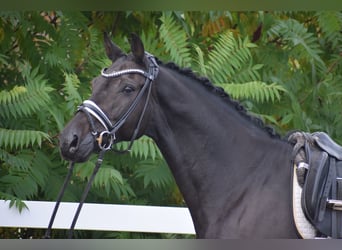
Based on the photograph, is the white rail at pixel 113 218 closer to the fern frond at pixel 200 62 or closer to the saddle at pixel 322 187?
the fern frond at pixel 200 62

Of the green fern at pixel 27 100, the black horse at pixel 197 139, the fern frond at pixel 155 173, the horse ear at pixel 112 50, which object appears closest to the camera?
the black horse at pixel 197 139

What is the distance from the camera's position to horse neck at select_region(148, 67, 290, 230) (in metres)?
2.29

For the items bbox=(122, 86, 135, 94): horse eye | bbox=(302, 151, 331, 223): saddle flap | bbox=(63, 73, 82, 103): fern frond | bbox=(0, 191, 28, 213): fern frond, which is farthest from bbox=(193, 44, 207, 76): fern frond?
bbox=(302, 151, 331, 223): saddle flap

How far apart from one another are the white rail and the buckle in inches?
50.9

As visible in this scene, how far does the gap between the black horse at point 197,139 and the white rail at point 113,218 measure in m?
1.23

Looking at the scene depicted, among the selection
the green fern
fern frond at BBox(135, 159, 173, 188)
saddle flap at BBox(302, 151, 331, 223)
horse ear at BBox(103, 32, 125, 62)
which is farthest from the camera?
fern frond at BBox(135, 159, 173, 188)

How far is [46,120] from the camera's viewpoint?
404 centimetres

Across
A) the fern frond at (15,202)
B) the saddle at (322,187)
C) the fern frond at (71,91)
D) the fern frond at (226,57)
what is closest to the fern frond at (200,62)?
the fern frond at (226,57)

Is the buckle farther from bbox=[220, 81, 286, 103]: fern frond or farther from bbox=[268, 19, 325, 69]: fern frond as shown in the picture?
bbox=[268, 19, 325, 69]: fern frond

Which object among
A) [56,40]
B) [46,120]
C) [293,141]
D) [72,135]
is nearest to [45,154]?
[46,120]

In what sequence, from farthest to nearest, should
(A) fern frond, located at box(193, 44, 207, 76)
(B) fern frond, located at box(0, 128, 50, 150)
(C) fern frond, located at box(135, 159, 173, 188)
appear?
(A) fern frond, located at box(193, 44, 207, 76) < (C) fern frond, located at box(135, 159, 173, 188) < (B) fern frond, located at box(0, 128, 50, 150)

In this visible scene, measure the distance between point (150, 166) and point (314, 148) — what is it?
6.26 ft

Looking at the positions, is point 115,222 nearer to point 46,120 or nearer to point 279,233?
point 46,120

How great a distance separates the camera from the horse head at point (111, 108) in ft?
7.36
